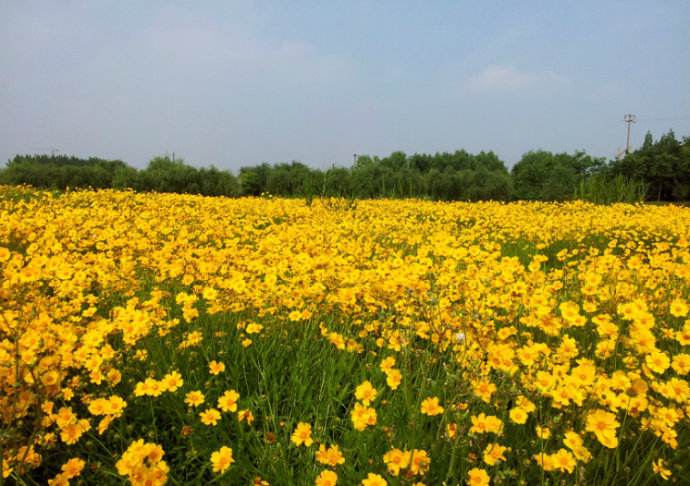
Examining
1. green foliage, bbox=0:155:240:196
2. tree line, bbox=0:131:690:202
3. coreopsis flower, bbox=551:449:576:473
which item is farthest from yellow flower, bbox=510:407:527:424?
green foliage, bbox=0:155:240:196

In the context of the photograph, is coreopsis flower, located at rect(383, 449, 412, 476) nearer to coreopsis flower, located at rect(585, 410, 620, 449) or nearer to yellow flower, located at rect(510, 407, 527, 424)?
yellow flower, located at rect(510, 407, 527, 424)

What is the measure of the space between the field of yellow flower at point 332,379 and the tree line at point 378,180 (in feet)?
33.1

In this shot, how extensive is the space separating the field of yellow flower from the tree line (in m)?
→ 10.1

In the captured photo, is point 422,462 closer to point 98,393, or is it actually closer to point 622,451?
point 622,451

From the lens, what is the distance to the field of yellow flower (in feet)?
5.80

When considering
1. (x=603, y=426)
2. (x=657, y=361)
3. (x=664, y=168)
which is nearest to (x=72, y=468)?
(x=603, y=426)

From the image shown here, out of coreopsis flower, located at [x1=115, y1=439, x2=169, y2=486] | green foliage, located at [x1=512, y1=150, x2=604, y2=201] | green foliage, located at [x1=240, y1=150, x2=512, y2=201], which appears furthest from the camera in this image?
green foliage, located at [x1=512, y1=150, x2=604, y2=201]

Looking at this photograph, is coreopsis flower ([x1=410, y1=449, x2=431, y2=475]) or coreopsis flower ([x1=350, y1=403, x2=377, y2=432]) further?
coreopsis flower ([x1=350, y1=403, x2=377, y2=432])

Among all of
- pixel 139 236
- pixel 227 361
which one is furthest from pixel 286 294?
pixel 139 236

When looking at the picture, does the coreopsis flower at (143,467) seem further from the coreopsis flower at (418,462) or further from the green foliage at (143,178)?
the green foliage at (143,178)

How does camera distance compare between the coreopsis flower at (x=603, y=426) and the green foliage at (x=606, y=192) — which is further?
the green foliage at (x=606, y=192)

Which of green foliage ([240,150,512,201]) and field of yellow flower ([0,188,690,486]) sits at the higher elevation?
green foliage ([240,150,512,201])

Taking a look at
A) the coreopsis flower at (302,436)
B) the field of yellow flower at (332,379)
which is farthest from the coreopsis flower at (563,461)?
the coreopsis flower at (302,436)

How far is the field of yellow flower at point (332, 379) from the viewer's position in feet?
5.80
